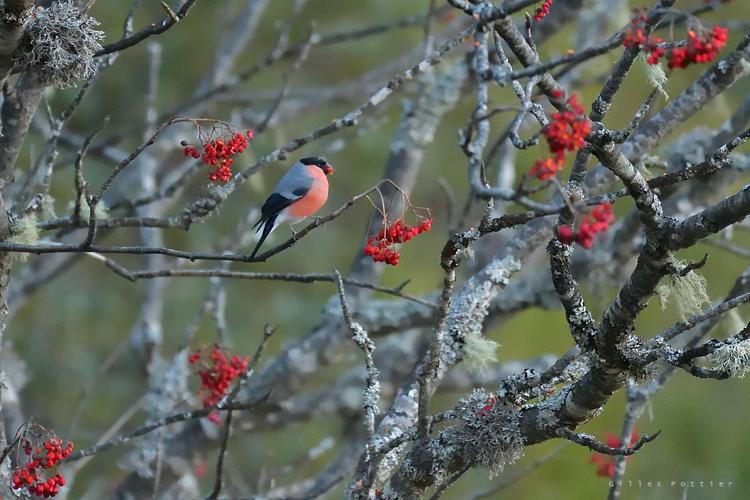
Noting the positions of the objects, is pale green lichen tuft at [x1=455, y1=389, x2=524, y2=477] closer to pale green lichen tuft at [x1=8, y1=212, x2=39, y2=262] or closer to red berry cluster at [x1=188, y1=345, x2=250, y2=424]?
pale green lichen tuft at [x1=8, y1=212, x2=39, y2=262]

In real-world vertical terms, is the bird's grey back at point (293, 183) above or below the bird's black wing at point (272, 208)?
above

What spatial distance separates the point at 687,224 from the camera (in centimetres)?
233

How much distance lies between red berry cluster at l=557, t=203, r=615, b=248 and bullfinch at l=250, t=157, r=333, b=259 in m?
2.03

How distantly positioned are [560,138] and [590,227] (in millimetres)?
228

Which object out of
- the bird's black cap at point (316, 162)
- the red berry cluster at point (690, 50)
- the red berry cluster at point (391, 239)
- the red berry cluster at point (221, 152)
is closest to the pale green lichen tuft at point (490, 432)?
the red berry cluster at point (391, 239)

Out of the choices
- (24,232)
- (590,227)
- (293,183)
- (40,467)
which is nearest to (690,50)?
(590,227)

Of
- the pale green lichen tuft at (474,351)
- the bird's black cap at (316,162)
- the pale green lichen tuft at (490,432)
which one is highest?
the bird's black cap at (316,162)

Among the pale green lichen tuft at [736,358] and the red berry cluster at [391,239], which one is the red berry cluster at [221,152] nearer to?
the red berry cluster at [391,239]

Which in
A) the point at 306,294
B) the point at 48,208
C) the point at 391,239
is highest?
the point at 306,294

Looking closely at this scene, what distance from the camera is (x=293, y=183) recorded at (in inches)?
166

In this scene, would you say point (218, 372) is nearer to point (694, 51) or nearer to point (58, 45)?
point (58, 45)

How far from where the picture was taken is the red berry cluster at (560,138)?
1.89m

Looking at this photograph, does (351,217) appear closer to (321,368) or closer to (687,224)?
(321,368)

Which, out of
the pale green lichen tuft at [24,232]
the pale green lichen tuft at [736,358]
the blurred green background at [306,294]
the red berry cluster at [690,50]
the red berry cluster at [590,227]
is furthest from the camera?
the blurred green background at [306,294]
